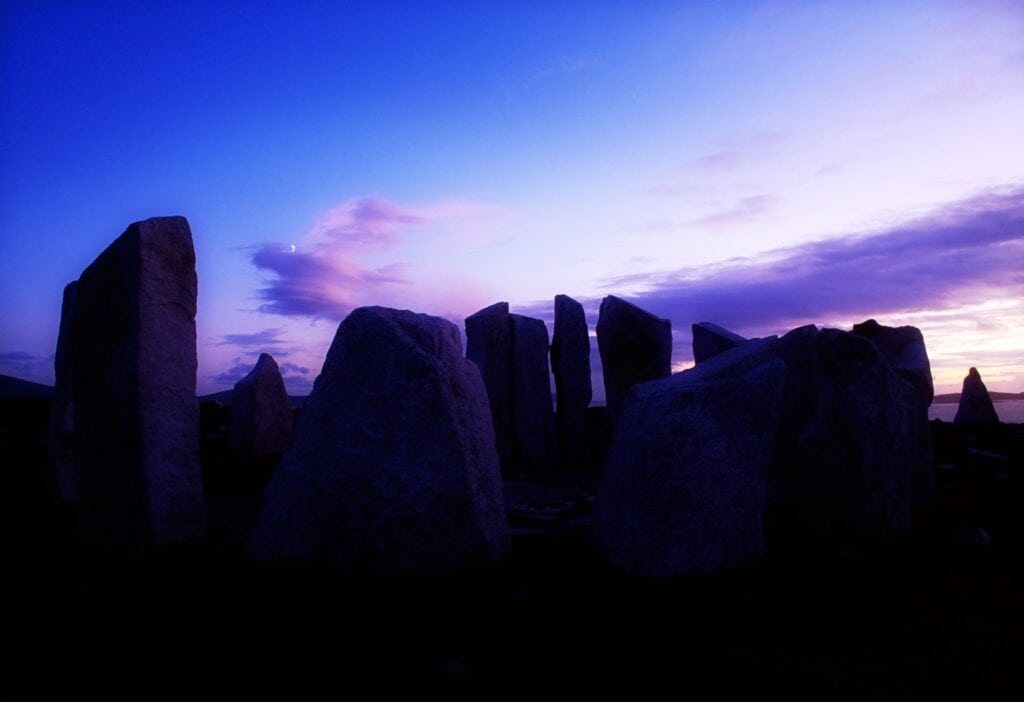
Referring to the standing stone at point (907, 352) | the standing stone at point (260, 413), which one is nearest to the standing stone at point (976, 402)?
the standing stone at point (907, 352)

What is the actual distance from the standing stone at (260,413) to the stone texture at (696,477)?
7.71m

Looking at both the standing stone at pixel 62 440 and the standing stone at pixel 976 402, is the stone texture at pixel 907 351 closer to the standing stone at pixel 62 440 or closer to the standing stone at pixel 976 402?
the standing stone at pixel 976 402

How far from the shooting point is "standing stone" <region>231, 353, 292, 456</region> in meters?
10.5

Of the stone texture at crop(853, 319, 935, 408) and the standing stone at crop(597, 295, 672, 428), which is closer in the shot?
the stone texture at crop(853, 319, 935, 408)

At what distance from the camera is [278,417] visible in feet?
35.7

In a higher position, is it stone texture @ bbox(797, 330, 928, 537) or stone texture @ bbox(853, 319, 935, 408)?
stone texture @ bbox(853, 319, 935, 408)

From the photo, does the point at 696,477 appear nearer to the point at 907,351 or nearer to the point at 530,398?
the point at 907,351

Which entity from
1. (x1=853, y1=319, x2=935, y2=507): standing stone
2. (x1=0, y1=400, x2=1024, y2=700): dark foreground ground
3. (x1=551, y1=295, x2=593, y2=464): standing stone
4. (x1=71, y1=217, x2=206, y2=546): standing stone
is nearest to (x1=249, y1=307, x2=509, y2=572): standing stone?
(x1=0, y1=400, x2=1024, y2=700): dark foreground ground

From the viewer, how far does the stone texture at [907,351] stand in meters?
7.76

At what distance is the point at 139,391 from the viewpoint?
448 cm

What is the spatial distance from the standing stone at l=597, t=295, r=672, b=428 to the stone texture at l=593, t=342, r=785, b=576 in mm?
5633

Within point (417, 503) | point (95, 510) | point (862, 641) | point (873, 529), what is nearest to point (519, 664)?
point (417, 503)

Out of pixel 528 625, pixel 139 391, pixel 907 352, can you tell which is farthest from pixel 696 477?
pixel 907 352

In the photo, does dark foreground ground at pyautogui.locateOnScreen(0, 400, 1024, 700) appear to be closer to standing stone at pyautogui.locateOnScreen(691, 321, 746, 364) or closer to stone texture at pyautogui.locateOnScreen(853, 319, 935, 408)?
stone texture at pyautogui.locateOnScreen(853, 319, 935, 408)
